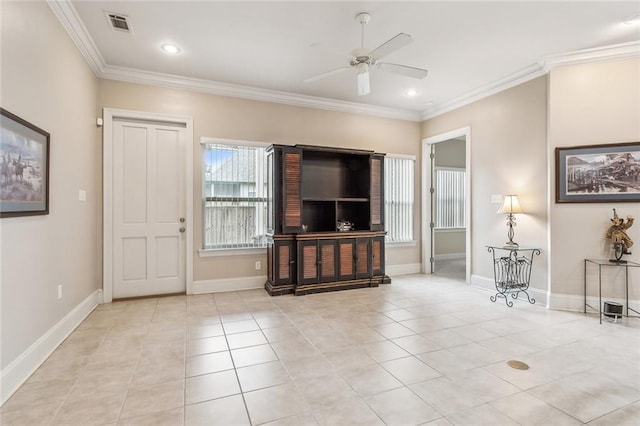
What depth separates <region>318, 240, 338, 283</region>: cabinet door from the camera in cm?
459

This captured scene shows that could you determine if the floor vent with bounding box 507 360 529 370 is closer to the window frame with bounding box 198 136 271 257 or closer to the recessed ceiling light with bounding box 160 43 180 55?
the window frame with bounding box 198 136 271 257

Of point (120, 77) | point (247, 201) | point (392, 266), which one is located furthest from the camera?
point (392, 266)

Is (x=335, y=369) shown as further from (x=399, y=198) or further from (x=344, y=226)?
(x=399, y=198)

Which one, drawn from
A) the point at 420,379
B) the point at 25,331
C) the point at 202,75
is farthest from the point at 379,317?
the point at 202,75

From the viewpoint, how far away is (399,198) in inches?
233

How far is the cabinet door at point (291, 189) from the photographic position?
14.6ft

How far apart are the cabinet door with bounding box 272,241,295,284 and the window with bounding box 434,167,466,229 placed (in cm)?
456

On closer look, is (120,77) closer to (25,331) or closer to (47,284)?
(47,284)

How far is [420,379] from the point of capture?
2.22 m

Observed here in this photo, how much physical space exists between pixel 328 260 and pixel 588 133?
11.8 ft

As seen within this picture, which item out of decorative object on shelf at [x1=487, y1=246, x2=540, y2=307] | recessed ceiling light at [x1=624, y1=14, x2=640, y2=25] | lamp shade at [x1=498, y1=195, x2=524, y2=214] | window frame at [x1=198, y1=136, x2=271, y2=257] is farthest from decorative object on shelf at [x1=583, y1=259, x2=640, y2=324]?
window frame at [x1=198, y1=136, x2=271, y2=257]

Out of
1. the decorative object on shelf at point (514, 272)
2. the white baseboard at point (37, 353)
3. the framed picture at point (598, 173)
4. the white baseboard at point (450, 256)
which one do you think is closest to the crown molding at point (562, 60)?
the framed picture at point (598, 173)

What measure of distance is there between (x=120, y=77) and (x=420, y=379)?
189 inches

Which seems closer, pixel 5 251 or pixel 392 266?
pixel 5 251
